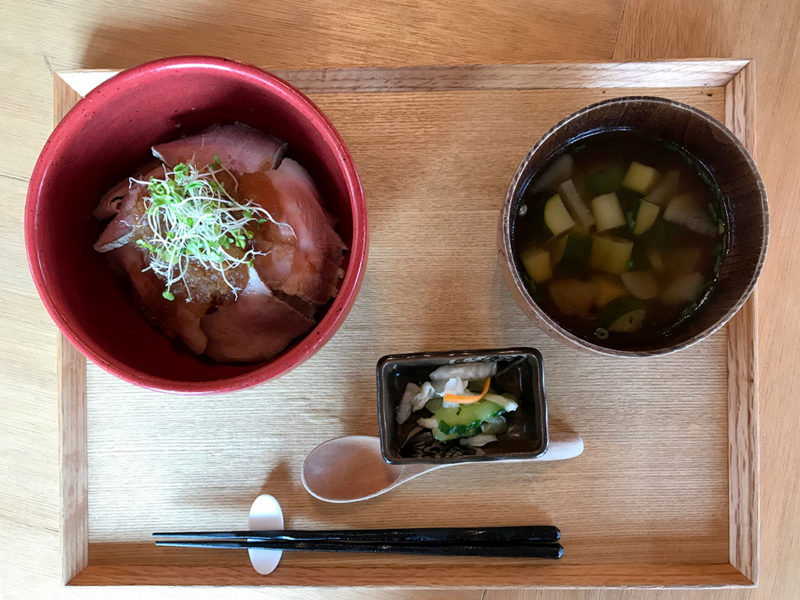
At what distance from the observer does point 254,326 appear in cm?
104

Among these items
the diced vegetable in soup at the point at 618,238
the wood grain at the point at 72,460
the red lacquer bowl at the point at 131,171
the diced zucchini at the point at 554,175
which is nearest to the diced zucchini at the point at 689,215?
the diced vegetable in soup at the point at 618,238

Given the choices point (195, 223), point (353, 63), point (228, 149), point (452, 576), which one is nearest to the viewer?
point (195, 223)

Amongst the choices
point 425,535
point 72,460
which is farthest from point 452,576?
point 72,460

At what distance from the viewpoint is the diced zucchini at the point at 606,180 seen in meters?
1.11

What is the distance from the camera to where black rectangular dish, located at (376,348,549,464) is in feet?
3.34

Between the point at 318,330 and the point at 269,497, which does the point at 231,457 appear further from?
the point at 318,330

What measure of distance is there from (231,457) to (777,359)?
1.19 meters

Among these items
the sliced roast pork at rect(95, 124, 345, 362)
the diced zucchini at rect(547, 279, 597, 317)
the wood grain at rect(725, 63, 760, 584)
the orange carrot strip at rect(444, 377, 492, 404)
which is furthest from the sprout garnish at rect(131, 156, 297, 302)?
the wood grain at rect(725, 63, 760, 584)

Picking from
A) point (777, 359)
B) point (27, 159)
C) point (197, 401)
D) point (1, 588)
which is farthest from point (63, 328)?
point (777, 359)

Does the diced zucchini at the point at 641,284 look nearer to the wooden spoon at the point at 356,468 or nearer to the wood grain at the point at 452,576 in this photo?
the wooden spoon at the point at 356,468

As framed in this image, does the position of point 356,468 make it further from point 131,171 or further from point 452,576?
point 131,171

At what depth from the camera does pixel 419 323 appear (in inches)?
47.0

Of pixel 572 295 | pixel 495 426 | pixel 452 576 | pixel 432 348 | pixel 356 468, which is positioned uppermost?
pixel 572 295

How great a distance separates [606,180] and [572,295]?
9.1 inches
